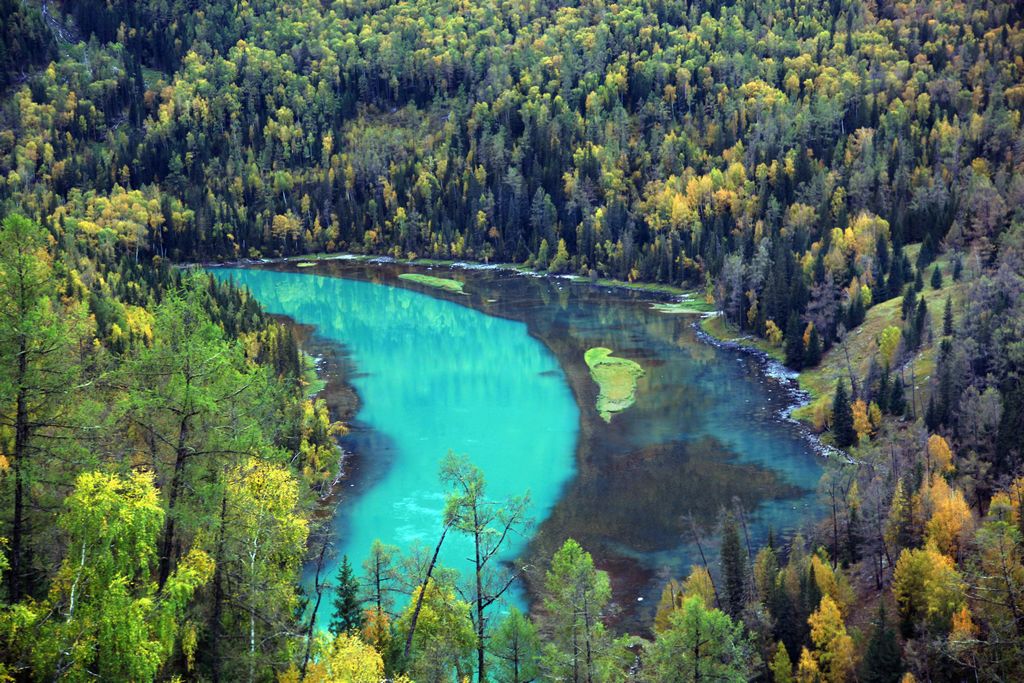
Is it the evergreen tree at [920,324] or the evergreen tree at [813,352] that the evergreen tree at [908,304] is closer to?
the evergreen tree at [920,324]

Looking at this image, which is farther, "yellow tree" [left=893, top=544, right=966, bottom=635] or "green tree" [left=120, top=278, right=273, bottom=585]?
"yellow tree" [left=893, top=544, right=966, bottom=635]

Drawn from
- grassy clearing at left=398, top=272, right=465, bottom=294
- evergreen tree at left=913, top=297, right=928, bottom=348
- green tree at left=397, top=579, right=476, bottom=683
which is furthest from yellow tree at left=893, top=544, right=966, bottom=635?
grassy clearing at left=398, top=272, right=465, bottom=294

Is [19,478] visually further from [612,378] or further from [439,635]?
[612,378]

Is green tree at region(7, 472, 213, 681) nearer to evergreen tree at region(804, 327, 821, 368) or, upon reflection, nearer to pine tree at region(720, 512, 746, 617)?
pine tree at region(720, 512, 746, 617)

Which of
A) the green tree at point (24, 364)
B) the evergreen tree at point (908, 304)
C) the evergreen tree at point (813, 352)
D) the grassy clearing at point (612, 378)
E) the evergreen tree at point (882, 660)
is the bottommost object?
the grassy clearing at point (612, 378)

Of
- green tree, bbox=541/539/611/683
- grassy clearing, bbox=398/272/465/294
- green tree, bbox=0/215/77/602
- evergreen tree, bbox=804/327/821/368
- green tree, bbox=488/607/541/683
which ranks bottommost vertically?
grassy clearing, bbox=398/272/465/294

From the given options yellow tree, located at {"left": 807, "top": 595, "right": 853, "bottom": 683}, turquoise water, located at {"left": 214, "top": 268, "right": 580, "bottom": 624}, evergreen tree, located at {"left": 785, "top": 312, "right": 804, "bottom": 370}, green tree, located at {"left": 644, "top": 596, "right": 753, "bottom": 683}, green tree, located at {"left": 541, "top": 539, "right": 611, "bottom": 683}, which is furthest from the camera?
evergreen tree, located at {"left": 785, "top": 312, "right": 804, "bottom": 370}

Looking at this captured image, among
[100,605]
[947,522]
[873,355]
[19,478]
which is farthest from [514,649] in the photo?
[873,355]

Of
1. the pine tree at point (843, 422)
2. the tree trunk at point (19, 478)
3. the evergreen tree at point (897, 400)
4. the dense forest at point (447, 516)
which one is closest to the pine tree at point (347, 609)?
the dense forest at point (447, 516)
